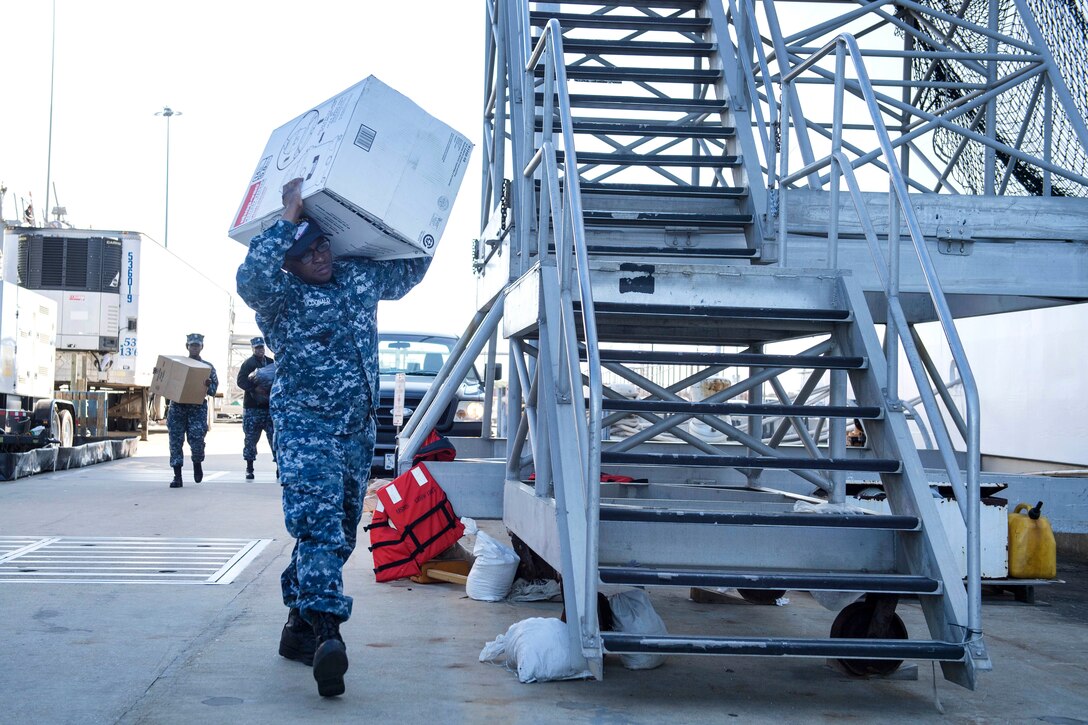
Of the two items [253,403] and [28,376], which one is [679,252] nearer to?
[253,403]

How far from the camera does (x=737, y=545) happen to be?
445cm

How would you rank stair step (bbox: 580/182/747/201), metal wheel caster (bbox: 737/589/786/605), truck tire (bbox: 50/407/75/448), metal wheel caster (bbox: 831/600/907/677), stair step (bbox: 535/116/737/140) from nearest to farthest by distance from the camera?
metal wheel caster (bbox: 831/600/907/677)
metal wheel caster (bbox: 737/589/786/605)
stair step (bbox: 580/182/747/201)
stair step (bbox: 535/116/737/140)
truck tire (bbox: 50/407/75/448)

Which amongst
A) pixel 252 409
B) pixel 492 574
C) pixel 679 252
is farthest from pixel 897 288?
pixel 252 409

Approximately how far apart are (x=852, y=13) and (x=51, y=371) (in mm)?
13914

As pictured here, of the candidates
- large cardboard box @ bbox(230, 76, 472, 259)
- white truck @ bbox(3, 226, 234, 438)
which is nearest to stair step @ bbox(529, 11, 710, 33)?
large cardboard box @ bbox(230, 76, 472, 259)

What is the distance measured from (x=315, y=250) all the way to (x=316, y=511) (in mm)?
1019

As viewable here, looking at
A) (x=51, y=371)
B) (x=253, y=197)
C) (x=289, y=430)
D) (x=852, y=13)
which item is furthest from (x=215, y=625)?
(x=51, y=371)

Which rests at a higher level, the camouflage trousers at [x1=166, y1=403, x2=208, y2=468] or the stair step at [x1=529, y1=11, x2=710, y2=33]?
the stair step at [x1=529, y1=11, x2=710, y2=33]

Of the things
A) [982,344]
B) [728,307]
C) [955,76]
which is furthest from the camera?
[982,344]

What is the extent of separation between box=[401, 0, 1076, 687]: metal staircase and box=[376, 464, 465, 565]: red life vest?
0.40 m

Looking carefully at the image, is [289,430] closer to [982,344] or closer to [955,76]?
[955,76]

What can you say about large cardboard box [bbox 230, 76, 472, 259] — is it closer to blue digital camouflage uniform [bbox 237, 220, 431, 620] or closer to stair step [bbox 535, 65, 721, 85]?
blue digital camouflage uniform [bbox 237, 220, 431, 620]

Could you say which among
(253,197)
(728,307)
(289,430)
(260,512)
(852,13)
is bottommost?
(260,512)

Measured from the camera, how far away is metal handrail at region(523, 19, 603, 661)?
12.7 ft
